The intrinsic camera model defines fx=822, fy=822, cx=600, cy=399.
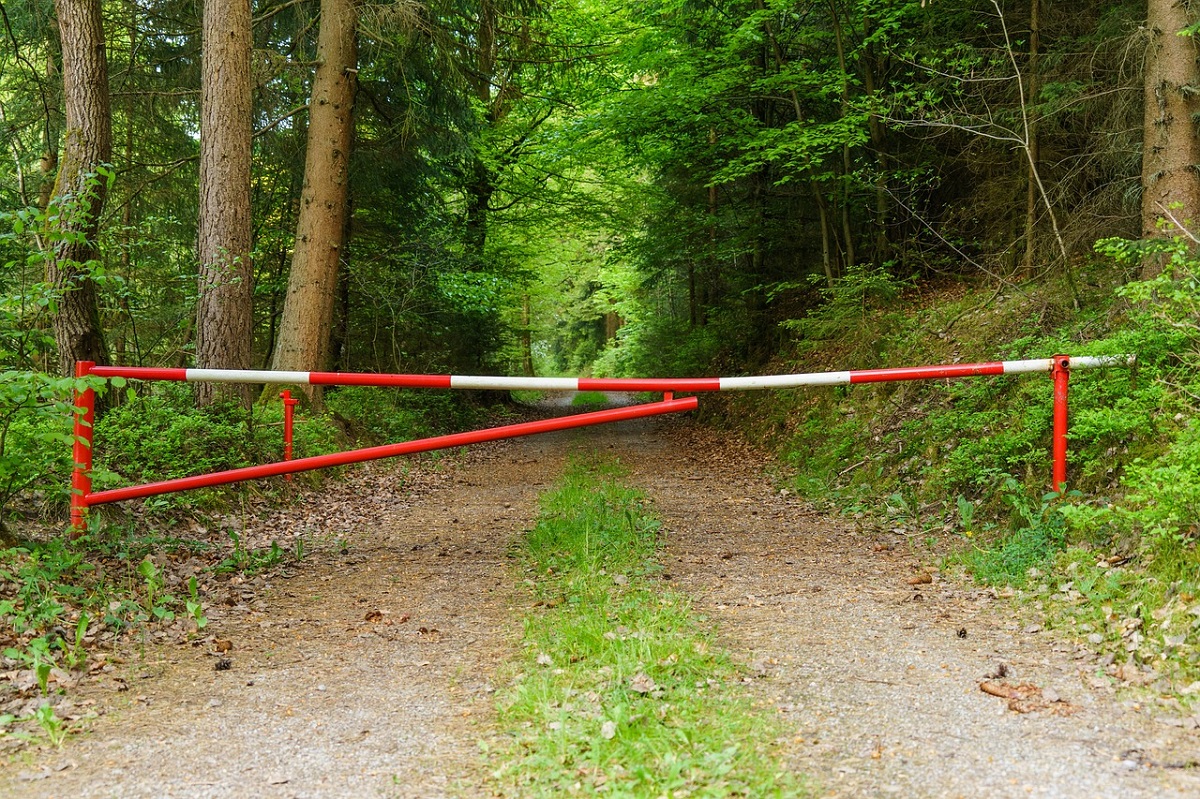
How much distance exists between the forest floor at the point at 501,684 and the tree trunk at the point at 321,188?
14.6ft

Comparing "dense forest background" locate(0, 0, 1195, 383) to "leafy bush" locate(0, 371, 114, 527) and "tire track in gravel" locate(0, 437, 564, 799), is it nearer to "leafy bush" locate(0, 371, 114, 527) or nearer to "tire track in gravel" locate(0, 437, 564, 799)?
"leafy bush" locate(0, 371, 114, 527)

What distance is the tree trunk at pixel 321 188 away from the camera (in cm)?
1024

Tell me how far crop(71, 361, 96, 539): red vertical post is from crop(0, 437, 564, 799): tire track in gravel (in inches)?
49.8

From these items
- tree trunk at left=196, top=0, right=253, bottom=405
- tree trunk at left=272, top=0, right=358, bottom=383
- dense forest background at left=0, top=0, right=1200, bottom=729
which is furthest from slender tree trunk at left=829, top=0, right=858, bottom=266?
tree trunk at left=196, top=0, right=253, bottom=405

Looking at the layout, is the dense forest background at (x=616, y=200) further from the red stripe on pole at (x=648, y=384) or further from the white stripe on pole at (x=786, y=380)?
the red stripe on pole at (x=648, y=384)

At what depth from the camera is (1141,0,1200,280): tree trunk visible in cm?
638

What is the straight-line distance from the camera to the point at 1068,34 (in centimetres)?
958

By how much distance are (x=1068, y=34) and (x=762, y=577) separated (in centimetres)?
809

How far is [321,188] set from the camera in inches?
408

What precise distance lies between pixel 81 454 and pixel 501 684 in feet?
10.9

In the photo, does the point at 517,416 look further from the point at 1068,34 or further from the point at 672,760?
the point at 672,760

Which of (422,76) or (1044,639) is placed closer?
(1044,639)

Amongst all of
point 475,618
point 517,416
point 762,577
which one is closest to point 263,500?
point 475,618

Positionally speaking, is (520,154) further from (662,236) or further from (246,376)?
(246,376)
